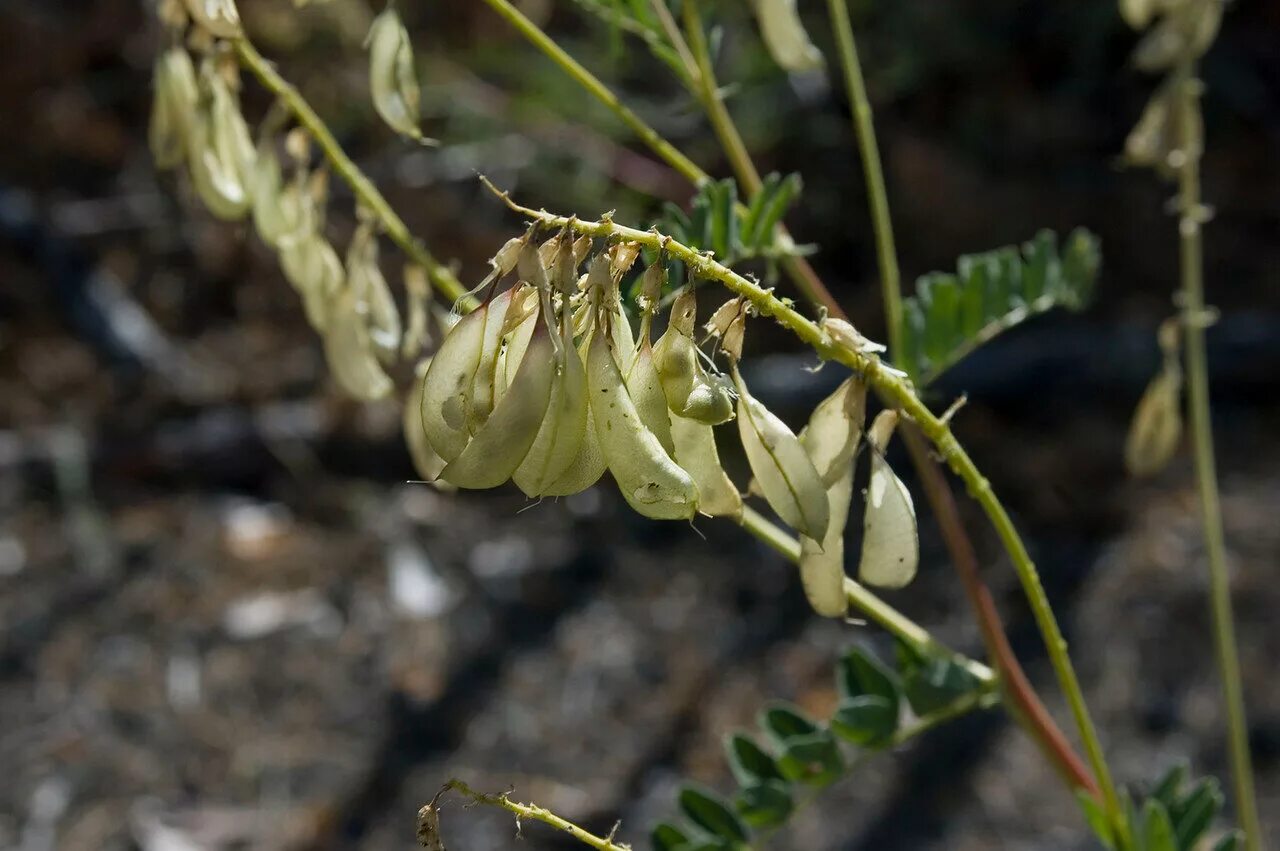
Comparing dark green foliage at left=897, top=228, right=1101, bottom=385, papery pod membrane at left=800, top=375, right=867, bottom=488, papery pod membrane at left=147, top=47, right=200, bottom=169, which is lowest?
dark green foliage at left=897, top=228, right=1101, bottom=385

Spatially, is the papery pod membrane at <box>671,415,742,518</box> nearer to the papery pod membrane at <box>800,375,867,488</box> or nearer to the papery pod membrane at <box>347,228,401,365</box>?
the papery pod membrane at <box>800,375,867,488</box>

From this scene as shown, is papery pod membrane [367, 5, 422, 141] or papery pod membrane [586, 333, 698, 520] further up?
papery pod membrane [367, 5, 422, 141]

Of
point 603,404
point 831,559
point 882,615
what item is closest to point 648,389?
point 603,404

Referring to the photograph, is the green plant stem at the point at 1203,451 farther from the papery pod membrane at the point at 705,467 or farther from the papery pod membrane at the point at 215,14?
the papery pod membrane at the point at 215,14

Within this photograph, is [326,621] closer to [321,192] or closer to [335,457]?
[335,457]

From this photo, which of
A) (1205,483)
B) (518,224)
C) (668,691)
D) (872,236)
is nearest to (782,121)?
(872,236)

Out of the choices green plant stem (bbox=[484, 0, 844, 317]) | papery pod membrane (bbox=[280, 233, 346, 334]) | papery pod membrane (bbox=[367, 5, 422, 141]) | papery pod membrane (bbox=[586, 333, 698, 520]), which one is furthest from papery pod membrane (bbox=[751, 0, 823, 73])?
papery pod membrane (bbox=[586, 333, 698, 520])
